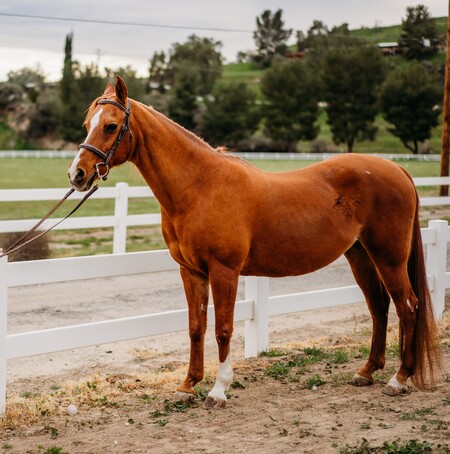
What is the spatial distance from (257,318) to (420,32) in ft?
121

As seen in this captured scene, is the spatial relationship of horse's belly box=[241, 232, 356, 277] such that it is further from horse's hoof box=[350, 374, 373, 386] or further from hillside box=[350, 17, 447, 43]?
hillside box=[350, 17, 447, 43]

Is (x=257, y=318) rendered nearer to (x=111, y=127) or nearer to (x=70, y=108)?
(x=111, y=127)

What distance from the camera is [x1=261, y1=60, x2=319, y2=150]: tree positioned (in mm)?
60719

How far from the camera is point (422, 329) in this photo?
19.0 ft

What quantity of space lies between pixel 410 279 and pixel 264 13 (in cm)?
10045

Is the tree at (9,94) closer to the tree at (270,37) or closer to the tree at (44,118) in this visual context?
the tree at (44,118)

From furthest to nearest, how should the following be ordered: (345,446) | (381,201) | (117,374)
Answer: (117,374) < (381,201) < (345,446)

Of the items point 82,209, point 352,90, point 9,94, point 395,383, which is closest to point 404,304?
point 395,383

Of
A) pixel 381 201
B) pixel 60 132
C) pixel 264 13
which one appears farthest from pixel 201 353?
pixel 264 13

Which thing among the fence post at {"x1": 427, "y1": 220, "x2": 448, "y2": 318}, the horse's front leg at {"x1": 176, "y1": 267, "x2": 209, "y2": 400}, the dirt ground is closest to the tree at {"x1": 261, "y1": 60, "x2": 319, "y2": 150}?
the fence post at {"x1": 427, "y1": 220, "x2": 448, "y2": 318}

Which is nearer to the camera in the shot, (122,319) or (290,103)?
(122,319)

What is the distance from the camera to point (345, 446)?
4.41m

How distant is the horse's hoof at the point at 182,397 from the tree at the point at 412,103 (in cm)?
3655

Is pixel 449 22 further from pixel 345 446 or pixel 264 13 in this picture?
pixel 264 13
